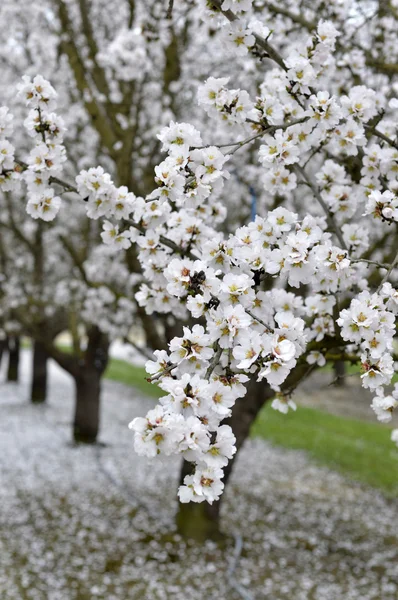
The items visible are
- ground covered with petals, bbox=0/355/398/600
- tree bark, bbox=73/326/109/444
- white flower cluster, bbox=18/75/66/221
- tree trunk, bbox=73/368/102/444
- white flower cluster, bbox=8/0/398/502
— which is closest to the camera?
white flower cluster, bbox=8/0/398/502

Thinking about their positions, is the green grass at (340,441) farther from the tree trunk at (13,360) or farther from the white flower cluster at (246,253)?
the tree trunk at (13,360)

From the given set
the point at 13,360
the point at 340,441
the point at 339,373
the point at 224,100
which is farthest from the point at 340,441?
the point at 224,100

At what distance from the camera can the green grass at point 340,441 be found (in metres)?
10.1

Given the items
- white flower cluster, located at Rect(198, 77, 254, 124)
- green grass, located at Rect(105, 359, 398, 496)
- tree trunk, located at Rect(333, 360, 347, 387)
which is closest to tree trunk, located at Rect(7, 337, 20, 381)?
green grass, located at Rect(105, 359, 398, 496)

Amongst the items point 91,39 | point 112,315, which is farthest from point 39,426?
point 91,39

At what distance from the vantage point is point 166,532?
6.70 metres

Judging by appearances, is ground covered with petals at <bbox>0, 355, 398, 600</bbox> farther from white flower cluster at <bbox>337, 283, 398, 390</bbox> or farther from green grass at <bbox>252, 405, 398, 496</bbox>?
white flower cluster at <bbox>337, 283, 398, 390</bbox>

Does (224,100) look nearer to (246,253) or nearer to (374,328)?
(246,253)

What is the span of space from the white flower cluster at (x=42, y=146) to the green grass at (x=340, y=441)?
7.84 m

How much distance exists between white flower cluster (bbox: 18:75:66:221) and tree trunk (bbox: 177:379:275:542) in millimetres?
3696

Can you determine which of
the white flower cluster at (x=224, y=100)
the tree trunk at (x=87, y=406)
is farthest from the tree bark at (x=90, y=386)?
the white flower cluster at (x=224, y=100)

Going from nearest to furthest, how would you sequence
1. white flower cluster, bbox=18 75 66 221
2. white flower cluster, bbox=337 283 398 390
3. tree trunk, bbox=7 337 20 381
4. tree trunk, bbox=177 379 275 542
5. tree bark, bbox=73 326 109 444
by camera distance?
white flower cluster, bbox=337 283 398 390 → white flower cluster, bbox=18 75 66 221 → tree trunk, bbox=177 379 275 542 → tree bark, bbox=73 326 109 444 → tree trunk, bbox=7 337 20 381

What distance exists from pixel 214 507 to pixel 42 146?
466cm

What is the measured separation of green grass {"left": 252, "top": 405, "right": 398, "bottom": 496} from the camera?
1012cm
